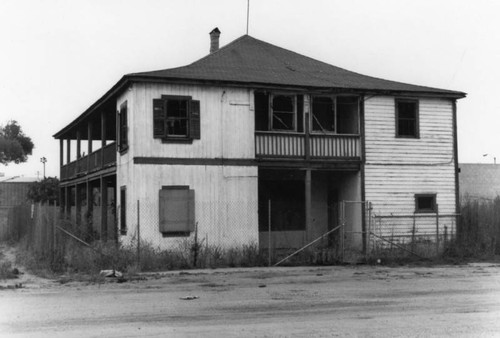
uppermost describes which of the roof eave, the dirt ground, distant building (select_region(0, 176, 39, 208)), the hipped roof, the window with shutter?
the hipped roof

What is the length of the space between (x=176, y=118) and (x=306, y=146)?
15.5 ft

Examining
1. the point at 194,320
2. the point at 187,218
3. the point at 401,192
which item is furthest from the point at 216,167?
the point at 194,320

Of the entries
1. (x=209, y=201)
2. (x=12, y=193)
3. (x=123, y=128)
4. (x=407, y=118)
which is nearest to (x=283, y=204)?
(x=209, y=201)

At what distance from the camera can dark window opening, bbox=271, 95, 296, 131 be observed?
2366 centimetres

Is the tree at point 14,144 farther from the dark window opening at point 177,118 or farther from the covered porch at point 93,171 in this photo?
the dark window opening at point 177,118

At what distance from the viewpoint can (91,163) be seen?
94.1 ft

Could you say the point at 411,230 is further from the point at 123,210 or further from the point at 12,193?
the point at 12,193

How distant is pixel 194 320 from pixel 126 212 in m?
12.5

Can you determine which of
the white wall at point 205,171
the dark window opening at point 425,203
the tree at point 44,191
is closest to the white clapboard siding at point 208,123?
the white wall at point 205,171

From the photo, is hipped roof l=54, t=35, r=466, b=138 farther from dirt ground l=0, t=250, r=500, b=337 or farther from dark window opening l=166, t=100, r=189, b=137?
dirt ground l=0, t=250, r=500, b=337

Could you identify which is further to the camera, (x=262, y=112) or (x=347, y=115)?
(x=347, y=115)

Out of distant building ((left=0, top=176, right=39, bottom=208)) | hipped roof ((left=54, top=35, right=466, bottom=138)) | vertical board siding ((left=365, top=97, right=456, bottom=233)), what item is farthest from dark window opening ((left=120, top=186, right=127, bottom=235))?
distant building ((left=0, top=176, right=39, bottom=208))

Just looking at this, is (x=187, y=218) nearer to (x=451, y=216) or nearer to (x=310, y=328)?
(x=451, y=216)

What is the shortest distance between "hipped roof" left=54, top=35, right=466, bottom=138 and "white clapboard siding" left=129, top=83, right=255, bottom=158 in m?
0.37
